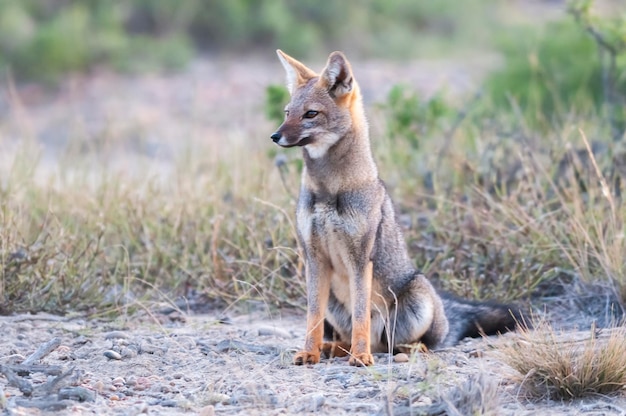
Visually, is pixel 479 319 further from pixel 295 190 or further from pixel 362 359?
pixel 295 190

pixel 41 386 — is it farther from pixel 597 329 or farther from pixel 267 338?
pixel 597 329

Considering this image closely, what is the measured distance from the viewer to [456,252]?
6.56 meters

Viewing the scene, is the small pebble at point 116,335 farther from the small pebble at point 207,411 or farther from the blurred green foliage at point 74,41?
the blurred green foliage at point 74,41

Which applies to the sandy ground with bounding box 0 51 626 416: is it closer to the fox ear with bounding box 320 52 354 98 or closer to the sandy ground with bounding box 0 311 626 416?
the sandy ground with bounding box 0 311 626 416

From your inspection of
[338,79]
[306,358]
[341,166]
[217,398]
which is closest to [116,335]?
[306,358]

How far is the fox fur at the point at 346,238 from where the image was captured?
511 centimetres

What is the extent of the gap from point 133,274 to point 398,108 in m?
2.76

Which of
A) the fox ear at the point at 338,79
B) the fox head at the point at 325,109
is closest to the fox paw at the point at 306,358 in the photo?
the fox head at the point at 325,109

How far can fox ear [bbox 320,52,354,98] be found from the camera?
5.21 meters

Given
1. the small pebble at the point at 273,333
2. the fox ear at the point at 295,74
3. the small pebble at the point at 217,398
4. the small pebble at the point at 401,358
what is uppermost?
the fox ear at the point at 295,74

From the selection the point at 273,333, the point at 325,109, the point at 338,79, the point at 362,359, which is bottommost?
the point at 273,333

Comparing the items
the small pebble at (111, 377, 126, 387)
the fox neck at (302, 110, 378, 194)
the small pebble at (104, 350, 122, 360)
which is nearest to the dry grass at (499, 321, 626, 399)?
the fox neck at (302, 110, 378, 194)

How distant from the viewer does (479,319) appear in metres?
5.68

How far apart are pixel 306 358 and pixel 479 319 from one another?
3.54ft
